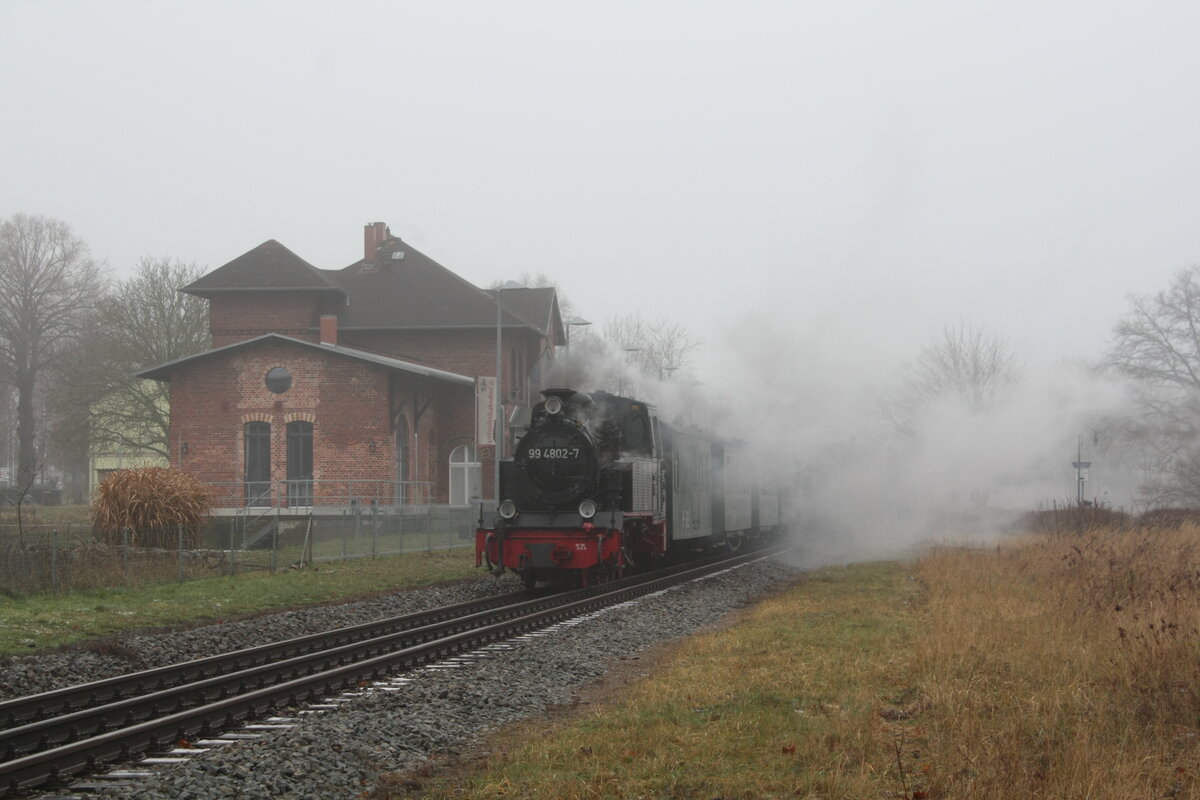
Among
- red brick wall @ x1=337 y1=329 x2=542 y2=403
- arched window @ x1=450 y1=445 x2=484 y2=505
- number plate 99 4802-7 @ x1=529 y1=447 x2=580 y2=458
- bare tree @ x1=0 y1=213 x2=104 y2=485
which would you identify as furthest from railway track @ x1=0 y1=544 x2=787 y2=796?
bare tree @ x1=0 y1=213 x2=104 y2=485

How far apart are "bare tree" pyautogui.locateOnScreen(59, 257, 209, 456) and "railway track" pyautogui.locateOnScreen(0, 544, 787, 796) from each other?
119 ft

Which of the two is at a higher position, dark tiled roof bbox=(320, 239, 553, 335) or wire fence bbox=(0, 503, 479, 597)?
dark tiled roof bbox=(320, 239, 553, 335)

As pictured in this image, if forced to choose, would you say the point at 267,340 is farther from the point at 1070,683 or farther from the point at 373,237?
the point at 1070,683

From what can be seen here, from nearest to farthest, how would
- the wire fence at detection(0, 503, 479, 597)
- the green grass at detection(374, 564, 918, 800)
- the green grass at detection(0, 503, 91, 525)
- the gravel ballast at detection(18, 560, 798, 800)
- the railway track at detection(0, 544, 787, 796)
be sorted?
the green grass at detection(374, 564, 918, 800), the gravel ballast at detection(18, 560, 798, 800), the railway track at detection(0, 544, 787, 796), the wire fence at detection(0, 503, 479, 597), the green grass at detection(0, 503, 91, 525)

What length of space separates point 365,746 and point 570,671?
4021 millimetres

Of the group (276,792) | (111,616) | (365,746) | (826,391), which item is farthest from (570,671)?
(826,391)

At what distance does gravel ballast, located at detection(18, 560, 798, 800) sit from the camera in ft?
23.2

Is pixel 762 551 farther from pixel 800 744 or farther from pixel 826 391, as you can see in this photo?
pixel 800 744

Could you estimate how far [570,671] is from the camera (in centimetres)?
1185

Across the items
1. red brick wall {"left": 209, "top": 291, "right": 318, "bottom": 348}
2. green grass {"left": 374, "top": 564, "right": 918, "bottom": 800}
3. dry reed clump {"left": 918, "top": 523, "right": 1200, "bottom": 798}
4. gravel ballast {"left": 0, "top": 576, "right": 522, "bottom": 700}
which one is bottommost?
gravel ballast {"left": 0, "top": 576, "right": 522, "bottom": 700}

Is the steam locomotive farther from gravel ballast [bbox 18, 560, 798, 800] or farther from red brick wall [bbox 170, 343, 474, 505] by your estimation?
red brick wall [bbox 170, 343, 474, 505]

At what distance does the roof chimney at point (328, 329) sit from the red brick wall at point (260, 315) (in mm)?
2020

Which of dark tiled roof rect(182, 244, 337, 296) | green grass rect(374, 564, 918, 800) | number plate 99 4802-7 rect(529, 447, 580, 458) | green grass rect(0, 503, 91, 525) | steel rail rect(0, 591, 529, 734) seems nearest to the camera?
green grass rect(374, 564, 918, 800)

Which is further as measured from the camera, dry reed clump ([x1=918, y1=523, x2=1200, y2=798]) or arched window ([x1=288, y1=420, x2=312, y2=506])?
arched window ([x1=288, y1=420, x2=312, y2=506])
